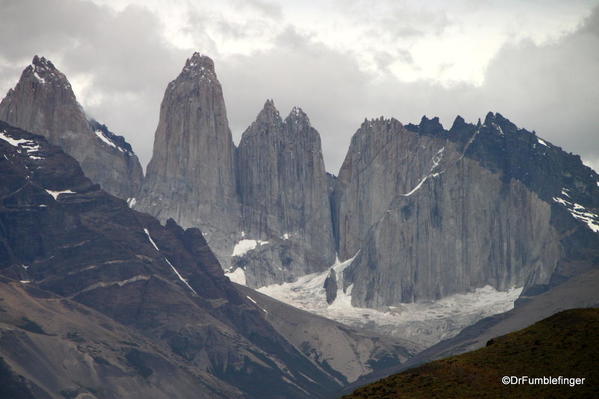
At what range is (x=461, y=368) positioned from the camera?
176 meters

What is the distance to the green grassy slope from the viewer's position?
552 feet

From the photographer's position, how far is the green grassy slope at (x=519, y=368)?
168250 millimetres

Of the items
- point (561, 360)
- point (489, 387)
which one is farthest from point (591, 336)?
point (489, 387)

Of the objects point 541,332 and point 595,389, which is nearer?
point 595,389

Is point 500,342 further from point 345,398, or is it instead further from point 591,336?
point 345,398

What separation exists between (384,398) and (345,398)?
5.58 m

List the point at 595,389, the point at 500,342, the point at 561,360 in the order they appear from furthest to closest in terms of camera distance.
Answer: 1. the point at 500,342
2. the point at 561,360
3. the point at 595,389

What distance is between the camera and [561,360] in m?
175

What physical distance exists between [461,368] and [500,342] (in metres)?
12.2

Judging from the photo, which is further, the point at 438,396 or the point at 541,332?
the point at 541,332

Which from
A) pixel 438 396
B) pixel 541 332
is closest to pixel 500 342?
pixel 541 332

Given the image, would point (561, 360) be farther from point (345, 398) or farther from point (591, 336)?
point (345, 398)

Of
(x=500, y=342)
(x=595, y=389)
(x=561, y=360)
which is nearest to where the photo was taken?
(x=595, y=389)

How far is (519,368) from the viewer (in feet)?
575
